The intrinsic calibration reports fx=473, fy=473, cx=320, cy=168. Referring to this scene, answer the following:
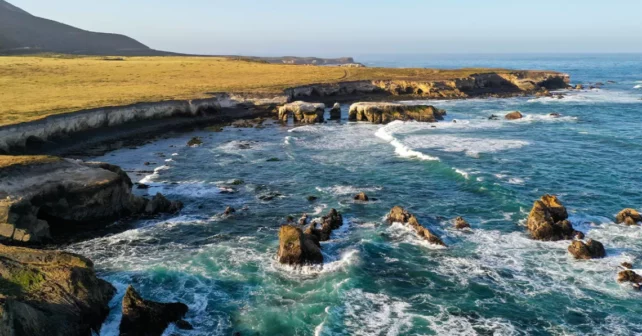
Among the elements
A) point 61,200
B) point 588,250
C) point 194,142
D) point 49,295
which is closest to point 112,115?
point 194,142

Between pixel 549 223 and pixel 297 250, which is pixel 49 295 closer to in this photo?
pixel 297 250

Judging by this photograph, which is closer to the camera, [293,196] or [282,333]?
[282,333]

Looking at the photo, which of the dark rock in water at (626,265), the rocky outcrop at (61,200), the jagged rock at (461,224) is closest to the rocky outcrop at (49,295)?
the rocky outcrop at (61,200)

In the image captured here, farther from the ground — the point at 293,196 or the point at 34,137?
the point at 34,137

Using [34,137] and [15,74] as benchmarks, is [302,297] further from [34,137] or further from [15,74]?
[15,74]

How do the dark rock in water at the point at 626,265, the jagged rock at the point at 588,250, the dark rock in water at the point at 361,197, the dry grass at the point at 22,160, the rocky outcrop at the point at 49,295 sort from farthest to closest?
the dark rock in water at the point at 361,197
the dry grass at the point at 22,160
the jagged rock at the point at 588,250
the dark rock in water at the point at 626,265
the rocky outcrop at the point at 49,295

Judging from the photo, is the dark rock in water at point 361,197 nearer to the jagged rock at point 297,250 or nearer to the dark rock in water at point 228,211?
the dark rock in water at point 228,211

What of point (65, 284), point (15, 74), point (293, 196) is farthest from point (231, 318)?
point (15, 74)
